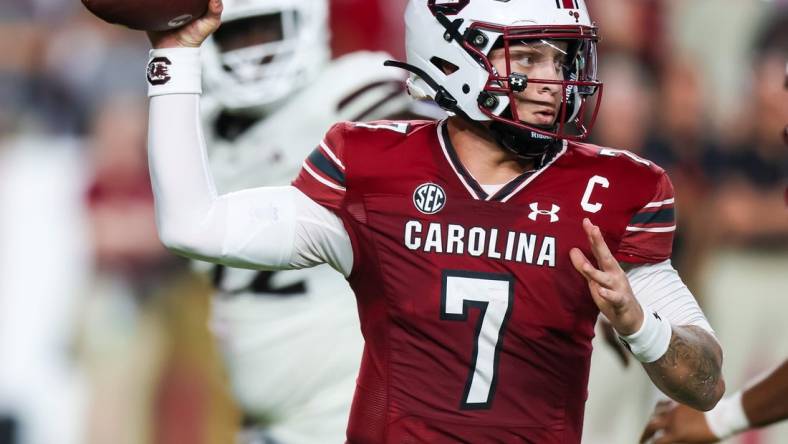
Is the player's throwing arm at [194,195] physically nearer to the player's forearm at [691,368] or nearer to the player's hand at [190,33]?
the player's hand at [190,33]

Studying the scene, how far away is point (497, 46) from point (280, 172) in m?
1.78

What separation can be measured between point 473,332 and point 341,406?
166 cm

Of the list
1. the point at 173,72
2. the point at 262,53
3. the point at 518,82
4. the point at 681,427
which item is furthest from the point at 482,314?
the point at 262,53

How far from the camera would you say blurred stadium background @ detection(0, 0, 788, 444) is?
18.1 ft

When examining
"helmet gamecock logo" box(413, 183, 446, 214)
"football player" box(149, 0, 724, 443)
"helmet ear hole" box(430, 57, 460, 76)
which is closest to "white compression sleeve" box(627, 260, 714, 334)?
"football player" box(149, 0, 724, 443)

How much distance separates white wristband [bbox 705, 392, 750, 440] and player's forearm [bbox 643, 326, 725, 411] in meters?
0.74

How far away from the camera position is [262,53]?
4527mm

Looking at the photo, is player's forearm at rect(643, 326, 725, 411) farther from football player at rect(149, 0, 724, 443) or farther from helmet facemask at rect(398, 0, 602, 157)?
helmet facemask at rect(398, 0, 602, 157)

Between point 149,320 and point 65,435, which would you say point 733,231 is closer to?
point 149,320

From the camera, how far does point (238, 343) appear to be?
460 centimetres

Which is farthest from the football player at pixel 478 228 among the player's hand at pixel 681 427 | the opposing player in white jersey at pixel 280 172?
the opposing player in white jersey at pixel 280 172

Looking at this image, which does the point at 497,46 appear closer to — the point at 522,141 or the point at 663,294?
the point at 522,141

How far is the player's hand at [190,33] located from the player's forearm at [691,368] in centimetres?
103

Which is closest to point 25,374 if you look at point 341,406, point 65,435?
point 65,435
